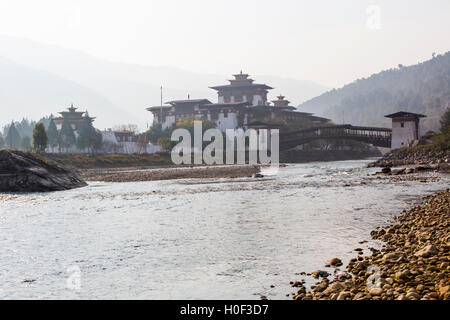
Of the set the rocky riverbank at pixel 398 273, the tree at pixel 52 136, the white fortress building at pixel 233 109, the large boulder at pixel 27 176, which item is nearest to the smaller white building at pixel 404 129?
the white fortress building at pixel 233 109

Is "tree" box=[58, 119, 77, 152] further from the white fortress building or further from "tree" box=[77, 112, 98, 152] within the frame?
the white fortress building

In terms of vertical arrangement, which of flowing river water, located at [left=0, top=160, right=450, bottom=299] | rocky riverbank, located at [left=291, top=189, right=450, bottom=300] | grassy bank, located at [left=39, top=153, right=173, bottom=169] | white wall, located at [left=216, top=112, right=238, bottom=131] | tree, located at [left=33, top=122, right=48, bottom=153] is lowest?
flowing river water, located at [left=0, top=160, right=450, bottom=299]

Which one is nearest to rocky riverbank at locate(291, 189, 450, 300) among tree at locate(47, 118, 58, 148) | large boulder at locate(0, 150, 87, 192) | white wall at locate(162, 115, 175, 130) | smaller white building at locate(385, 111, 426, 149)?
large boulder at locate(0, 150, 87, 192)

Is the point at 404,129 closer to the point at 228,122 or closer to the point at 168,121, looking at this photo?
the point at 228,122

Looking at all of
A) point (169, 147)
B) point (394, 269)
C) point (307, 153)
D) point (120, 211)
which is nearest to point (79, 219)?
point (120, 211)

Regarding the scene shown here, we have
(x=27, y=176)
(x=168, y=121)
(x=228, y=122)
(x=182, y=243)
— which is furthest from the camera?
(x=168, y=121)

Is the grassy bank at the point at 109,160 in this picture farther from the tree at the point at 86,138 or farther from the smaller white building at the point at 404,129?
the smaller white building at the point at 404,129

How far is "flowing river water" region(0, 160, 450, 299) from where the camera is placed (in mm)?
9383

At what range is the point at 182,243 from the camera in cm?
1373

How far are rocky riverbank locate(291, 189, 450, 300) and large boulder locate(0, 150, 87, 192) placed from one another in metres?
30.5

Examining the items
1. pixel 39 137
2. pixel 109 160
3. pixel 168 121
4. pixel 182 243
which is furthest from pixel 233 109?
pixel 182 243

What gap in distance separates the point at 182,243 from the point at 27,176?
27.2 m

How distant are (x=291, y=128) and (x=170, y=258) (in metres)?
85.9
